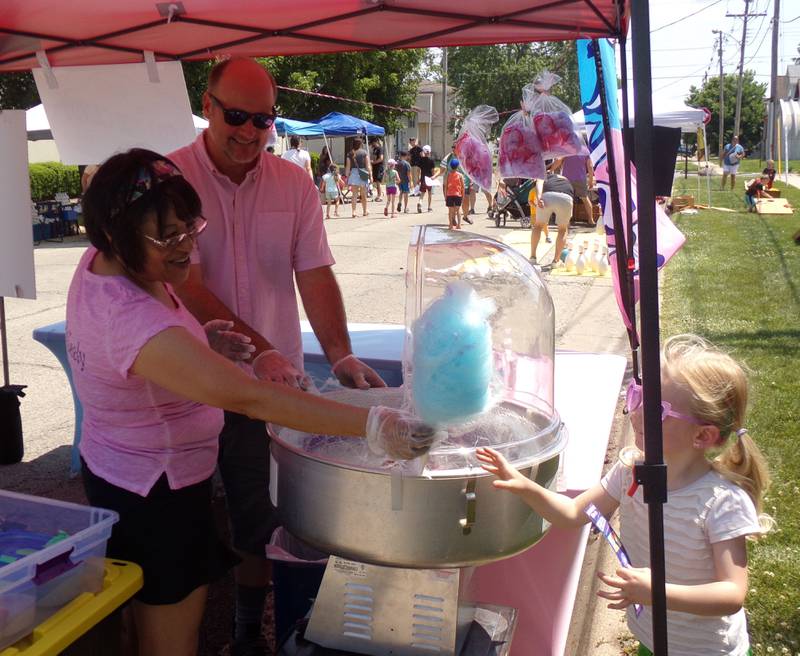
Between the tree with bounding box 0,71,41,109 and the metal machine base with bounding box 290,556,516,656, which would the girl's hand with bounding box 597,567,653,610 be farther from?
the tree with bounding box 0,71,41,109

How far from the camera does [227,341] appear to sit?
1.99 meters

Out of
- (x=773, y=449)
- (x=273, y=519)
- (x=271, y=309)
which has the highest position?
(x=271, y=309)

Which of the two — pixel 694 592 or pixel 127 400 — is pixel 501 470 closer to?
pixel 694 592

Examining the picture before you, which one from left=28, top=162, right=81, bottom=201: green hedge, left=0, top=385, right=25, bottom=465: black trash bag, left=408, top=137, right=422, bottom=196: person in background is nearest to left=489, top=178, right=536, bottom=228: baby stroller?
left=408, top=137, right=422, bottom=196: person in background

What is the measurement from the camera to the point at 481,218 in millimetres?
17312

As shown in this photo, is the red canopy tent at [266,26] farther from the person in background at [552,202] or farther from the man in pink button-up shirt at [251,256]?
the person in background at [552,202]

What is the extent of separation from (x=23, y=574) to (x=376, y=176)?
23719 mm

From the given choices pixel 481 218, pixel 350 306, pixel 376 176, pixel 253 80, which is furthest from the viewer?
pixel 376 176

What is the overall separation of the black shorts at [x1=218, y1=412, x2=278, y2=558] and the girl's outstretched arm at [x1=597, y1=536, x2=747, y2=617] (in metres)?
1.06

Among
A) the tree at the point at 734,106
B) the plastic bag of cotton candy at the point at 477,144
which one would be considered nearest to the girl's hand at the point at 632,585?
the plastic bag of cotton candy at the point at 477,144

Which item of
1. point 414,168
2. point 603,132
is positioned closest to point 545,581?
point 603,132

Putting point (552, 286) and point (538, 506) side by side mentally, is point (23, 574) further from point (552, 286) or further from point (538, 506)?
point (552, 286)

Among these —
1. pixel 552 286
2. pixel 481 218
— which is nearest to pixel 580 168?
pixel 552 286

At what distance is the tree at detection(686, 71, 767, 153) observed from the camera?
66938 mm
